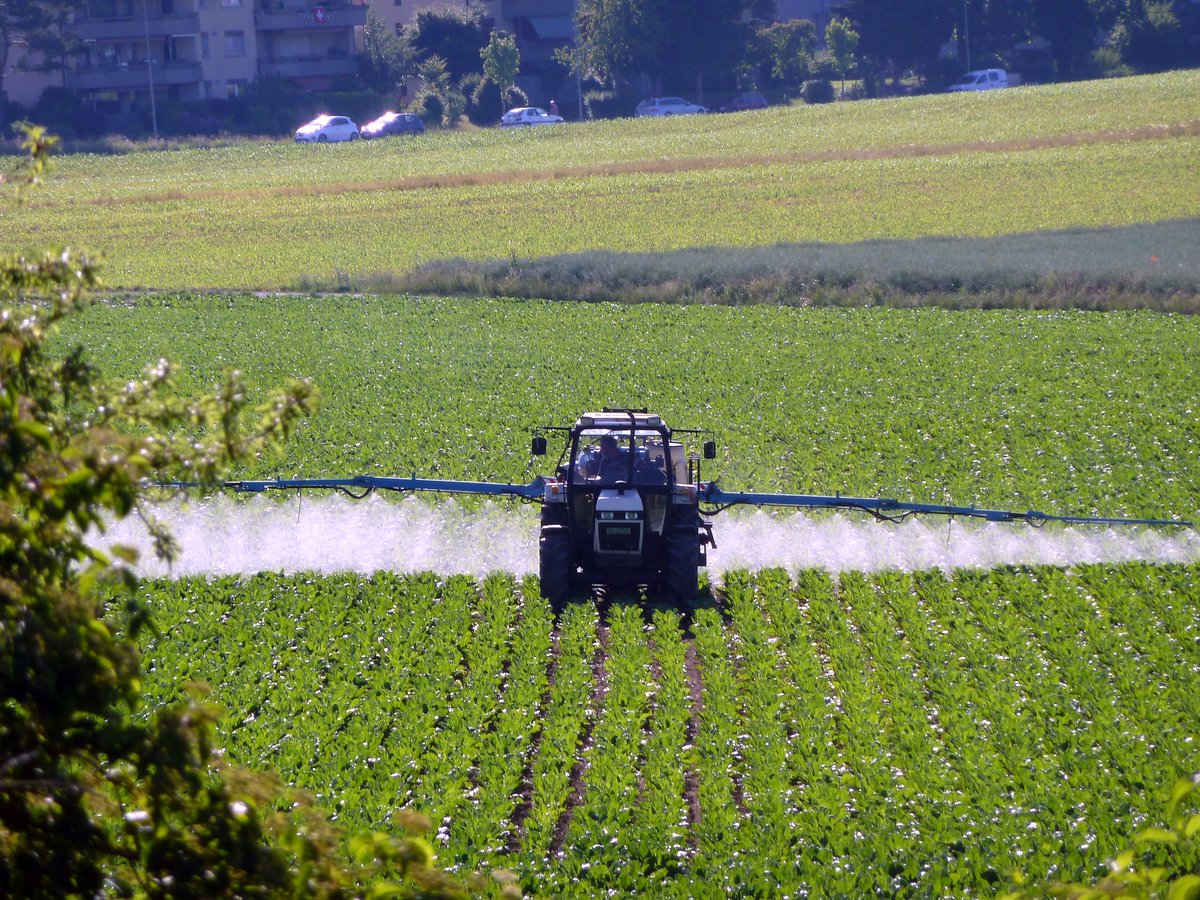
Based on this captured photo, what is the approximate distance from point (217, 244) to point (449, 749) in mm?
37748

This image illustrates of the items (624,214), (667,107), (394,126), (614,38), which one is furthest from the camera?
(614,38)

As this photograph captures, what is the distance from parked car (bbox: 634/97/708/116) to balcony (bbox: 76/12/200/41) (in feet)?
90.1

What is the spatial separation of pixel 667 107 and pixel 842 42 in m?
13.6

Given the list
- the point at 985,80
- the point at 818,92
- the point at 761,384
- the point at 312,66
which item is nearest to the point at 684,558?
the point at 761,384

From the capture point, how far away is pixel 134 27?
81312mm

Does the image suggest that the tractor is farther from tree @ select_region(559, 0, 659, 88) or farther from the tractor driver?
tree @ select_region(559, 0, 659, 88)

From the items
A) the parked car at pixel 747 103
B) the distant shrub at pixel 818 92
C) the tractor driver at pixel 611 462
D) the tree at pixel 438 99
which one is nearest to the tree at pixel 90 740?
the tractor driver at pixel 611 462

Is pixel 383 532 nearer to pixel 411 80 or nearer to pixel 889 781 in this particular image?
pixel 889 781

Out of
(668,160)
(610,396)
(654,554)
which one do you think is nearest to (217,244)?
(668,160)

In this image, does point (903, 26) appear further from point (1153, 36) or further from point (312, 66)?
point (312, 66)

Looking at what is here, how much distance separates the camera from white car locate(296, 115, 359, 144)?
74188 mm

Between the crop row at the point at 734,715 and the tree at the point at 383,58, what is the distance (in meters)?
79.9

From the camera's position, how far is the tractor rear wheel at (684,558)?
11023 millimetres

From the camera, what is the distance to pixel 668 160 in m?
59.4
